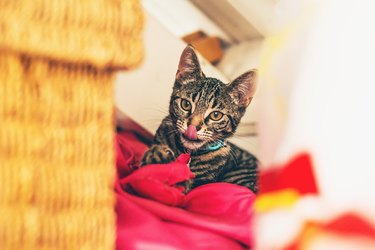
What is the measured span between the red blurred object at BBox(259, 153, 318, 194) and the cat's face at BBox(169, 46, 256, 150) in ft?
0.95

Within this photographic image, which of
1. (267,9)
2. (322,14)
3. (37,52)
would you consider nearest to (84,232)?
(37,52)

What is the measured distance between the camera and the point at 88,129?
1.45 feet

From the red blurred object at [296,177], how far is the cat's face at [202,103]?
289 mm

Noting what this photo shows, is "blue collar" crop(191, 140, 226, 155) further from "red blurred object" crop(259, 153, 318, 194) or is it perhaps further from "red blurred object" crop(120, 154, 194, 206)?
"red blurred object" crop(259, 153, 318, 194)

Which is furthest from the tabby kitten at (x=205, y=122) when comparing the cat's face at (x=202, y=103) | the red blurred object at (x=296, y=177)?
the red blurred object at (x=296, y=177)

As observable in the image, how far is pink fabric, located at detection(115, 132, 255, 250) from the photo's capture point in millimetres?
564

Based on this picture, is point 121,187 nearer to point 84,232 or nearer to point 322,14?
point 84,232

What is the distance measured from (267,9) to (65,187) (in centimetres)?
52

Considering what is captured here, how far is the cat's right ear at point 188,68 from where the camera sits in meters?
0.74

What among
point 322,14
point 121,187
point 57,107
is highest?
point 322,14

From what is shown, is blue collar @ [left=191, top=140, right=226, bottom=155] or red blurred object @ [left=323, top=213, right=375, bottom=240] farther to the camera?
blue collar @ [left=191, top=140, right=226, bottom=155]

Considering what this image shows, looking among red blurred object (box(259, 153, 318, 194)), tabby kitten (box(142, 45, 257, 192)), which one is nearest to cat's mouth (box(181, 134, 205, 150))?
tabby kitten (box(142, 45, 257, 192))

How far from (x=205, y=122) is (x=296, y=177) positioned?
324 mm

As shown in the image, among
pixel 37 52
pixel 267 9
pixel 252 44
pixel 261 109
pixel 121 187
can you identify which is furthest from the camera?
pixel 252 44
